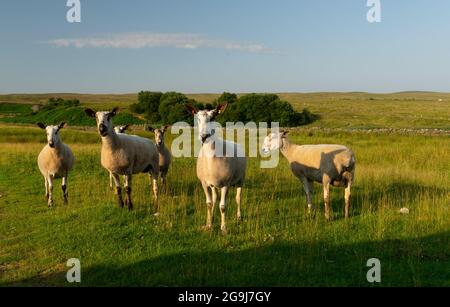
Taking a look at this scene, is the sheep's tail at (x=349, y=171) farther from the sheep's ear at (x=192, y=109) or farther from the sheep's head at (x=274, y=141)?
the sheep's ear at (x=192, y=109)

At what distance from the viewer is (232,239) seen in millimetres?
9828

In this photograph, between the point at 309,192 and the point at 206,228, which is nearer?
the point at 206,228

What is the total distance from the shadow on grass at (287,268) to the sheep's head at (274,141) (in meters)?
4.96

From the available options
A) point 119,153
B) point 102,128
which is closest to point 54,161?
point 119,153

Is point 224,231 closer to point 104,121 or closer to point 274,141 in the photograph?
point 274,141

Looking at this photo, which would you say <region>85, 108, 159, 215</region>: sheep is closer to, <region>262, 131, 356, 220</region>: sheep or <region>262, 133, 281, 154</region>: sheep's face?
<region>262, 133, 281, 154</region>: sheep's face

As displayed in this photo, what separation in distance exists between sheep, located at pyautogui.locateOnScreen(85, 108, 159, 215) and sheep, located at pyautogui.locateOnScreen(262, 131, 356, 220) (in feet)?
14.7

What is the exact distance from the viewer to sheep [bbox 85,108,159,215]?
40.9 ft

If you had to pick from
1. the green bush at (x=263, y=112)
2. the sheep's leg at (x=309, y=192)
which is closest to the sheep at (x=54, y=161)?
the sheep's leg at (x=309, y=192)

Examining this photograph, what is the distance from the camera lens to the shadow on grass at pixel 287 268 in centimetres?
758

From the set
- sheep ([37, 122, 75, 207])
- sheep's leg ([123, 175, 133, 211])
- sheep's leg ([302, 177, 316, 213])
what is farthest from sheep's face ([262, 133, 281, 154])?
A: sheep ([37, 122, 75, 207])

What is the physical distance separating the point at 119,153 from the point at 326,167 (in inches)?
241
